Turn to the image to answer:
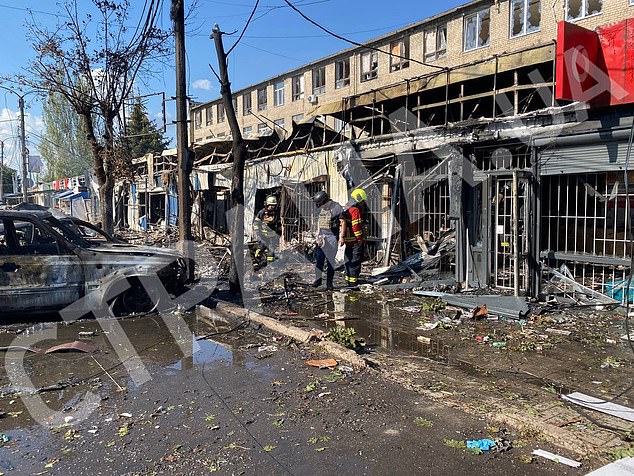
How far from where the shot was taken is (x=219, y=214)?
21.3m

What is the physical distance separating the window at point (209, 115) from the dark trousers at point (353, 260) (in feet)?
138

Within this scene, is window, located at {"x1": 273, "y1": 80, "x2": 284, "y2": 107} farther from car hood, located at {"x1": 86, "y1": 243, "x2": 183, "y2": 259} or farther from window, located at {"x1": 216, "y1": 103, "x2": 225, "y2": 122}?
car hood, located at {"x1": 86, "y1": 243, "x2": 183, "y2": 259}

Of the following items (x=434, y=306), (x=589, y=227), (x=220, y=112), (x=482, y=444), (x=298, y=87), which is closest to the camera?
(x=482, y=444)

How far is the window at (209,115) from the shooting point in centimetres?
4909

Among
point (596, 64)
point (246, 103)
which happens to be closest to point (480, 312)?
point (596, 64)

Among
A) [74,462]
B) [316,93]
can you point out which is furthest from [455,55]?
[74,462]

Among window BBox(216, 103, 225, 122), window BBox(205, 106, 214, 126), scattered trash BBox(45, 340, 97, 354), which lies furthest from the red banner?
window BBox(205, 106, 214, 126)

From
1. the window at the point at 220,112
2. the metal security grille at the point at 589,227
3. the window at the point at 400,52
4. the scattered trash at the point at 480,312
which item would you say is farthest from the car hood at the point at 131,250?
the window at the point at 220,112

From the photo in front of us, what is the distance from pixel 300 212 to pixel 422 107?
19.2 feet

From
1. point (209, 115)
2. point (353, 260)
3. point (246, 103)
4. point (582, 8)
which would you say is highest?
point (246, 103)

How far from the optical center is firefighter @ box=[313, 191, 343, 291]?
10.5 metres

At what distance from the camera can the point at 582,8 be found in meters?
22.3

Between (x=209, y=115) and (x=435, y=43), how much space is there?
89.8 feet

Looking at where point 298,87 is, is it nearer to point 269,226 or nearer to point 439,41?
point 439,41
